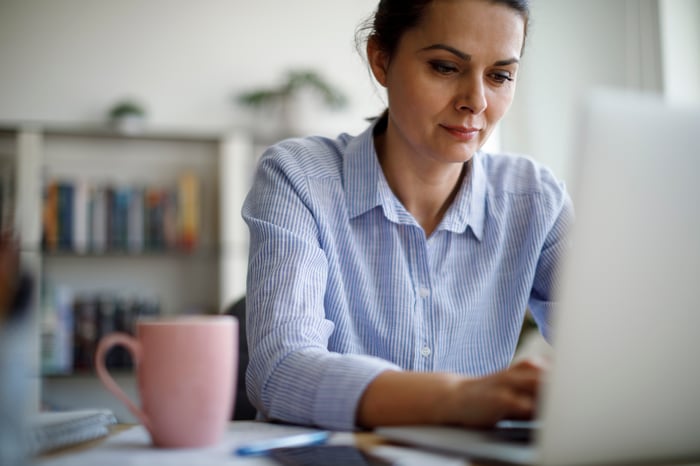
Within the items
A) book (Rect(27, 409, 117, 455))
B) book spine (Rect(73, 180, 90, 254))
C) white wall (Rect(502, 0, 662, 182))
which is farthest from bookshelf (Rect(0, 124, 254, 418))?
book (Rect(27, 409, 117, 455))

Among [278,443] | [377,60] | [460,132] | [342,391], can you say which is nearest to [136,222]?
[377,60]

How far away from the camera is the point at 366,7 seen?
403 centimetres

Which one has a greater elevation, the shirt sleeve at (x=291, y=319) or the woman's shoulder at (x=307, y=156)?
the woman's shoulder at (x=307, y=156)

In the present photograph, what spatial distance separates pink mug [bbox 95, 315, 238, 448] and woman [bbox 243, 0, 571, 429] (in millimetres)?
319

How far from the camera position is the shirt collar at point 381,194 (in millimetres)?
1281

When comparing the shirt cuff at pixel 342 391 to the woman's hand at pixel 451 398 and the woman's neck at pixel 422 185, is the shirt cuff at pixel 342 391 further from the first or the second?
the woman's neck at pixel 422 185

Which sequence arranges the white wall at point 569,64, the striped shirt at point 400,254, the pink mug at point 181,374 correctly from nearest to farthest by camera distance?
the pink mug at point 181,374 → the striped shirt at point 400,254 → the white wall at point 569,64

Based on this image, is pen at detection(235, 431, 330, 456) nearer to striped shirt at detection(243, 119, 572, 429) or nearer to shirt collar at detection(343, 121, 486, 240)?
striped shirt at detection(243, 119, 572, 429)

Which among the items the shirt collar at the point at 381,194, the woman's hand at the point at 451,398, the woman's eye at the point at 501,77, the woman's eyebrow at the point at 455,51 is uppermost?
the woman's eyebrow at the point at 455,51

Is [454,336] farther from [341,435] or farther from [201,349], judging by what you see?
[201,349]

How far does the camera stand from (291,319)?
3.05 ft

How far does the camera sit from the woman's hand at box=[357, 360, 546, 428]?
68cm

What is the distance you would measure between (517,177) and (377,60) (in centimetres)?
36

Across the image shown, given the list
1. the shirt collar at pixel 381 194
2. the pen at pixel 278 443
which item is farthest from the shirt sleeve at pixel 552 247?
the pen at pixel 278 443
